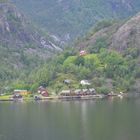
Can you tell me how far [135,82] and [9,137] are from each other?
103 metres

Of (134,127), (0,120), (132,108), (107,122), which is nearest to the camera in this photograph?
(134,127)

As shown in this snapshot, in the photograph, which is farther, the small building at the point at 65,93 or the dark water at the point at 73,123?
the small building at the point at 65,93

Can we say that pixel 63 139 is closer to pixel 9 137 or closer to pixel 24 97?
pixel 9 137

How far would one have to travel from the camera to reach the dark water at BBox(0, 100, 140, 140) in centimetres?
9894

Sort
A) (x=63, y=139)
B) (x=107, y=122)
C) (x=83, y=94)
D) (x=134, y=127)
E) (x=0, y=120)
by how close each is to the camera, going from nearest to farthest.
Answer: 1. (x=63, y=139)
2. (x=134, y=127)
3. (x=107, y=122)
4. (x=0, y=120)
5. (x=83, y=94)

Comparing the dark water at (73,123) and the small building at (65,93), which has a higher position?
the small building at (65,93)

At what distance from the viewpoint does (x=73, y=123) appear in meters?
114

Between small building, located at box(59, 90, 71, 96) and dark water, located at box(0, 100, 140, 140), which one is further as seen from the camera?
small building, located at box(59, 90, 71, 96)

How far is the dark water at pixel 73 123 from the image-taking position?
325ft

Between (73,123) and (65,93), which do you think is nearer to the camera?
(73,123)

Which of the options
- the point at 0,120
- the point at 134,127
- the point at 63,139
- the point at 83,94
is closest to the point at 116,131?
the point at 134,127

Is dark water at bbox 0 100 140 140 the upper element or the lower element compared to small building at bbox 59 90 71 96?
lower

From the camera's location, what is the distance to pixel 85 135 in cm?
9862

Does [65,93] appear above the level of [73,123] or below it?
above
